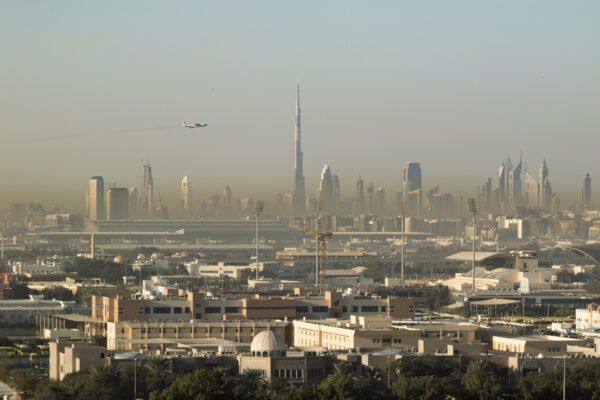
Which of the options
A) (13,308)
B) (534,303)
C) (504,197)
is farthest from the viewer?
(504,197)

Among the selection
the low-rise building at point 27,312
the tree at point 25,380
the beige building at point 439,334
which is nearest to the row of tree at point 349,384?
the tree at point 25,380

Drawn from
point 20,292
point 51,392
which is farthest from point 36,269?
point 51,392

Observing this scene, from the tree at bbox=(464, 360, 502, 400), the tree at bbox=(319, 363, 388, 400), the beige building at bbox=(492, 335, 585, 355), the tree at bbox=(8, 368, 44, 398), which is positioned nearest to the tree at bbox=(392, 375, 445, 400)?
the tree at bbox=(319, 363, 388, 400)

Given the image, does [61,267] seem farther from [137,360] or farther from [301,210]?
[301,210]

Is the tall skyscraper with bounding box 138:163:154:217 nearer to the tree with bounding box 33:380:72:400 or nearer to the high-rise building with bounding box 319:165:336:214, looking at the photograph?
the high-rise building with bounding box 319:165:336:214

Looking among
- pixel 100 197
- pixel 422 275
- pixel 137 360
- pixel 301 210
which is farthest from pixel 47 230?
pixel 137 360

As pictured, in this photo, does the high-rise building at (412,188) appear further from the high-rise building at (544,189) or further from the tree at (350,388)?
the tree at (350,388)
